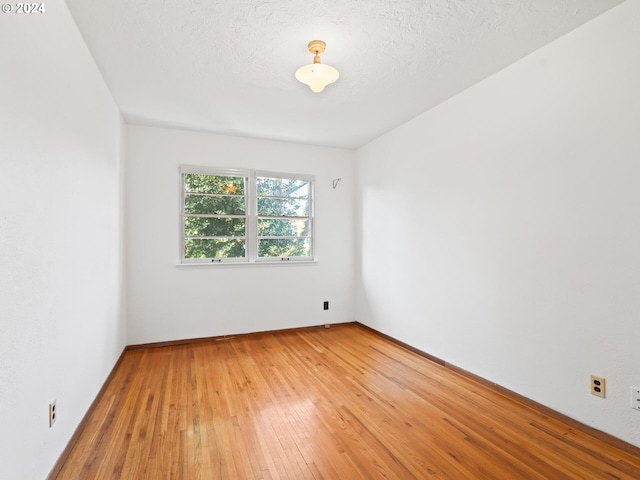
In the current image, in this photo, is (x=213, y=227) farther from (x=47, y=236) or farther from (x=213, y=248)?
(x=47, y=236)

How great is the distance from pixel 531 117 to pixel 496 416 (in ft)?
7.23

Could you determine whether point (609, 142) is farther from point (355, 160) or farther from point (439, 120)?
point (355, 160)

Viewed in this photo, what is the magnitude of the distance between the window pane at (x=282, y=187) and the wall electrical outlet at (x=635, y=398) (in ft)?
12.4

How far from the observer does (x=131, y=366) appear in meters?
3.20

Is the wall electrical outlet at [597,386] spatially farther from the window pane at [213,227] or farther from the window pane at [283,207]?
the window pane at [213,227]

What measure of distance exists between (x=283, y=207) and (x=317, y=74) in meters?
2.44

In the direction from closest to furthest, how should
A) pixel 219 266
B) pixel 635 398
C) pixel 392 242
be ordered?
pixel 635 398 → pixel 392 242 → pixel 219 266

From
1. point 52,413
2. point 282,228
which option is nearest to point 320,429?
point 52,413

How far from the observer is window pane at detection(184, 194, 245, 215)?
4.04m

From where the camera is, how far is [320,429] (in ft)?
6.88

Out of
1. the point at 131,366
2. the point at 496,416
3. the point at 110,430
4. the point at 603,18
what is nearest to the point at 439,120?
the point at 603,18
